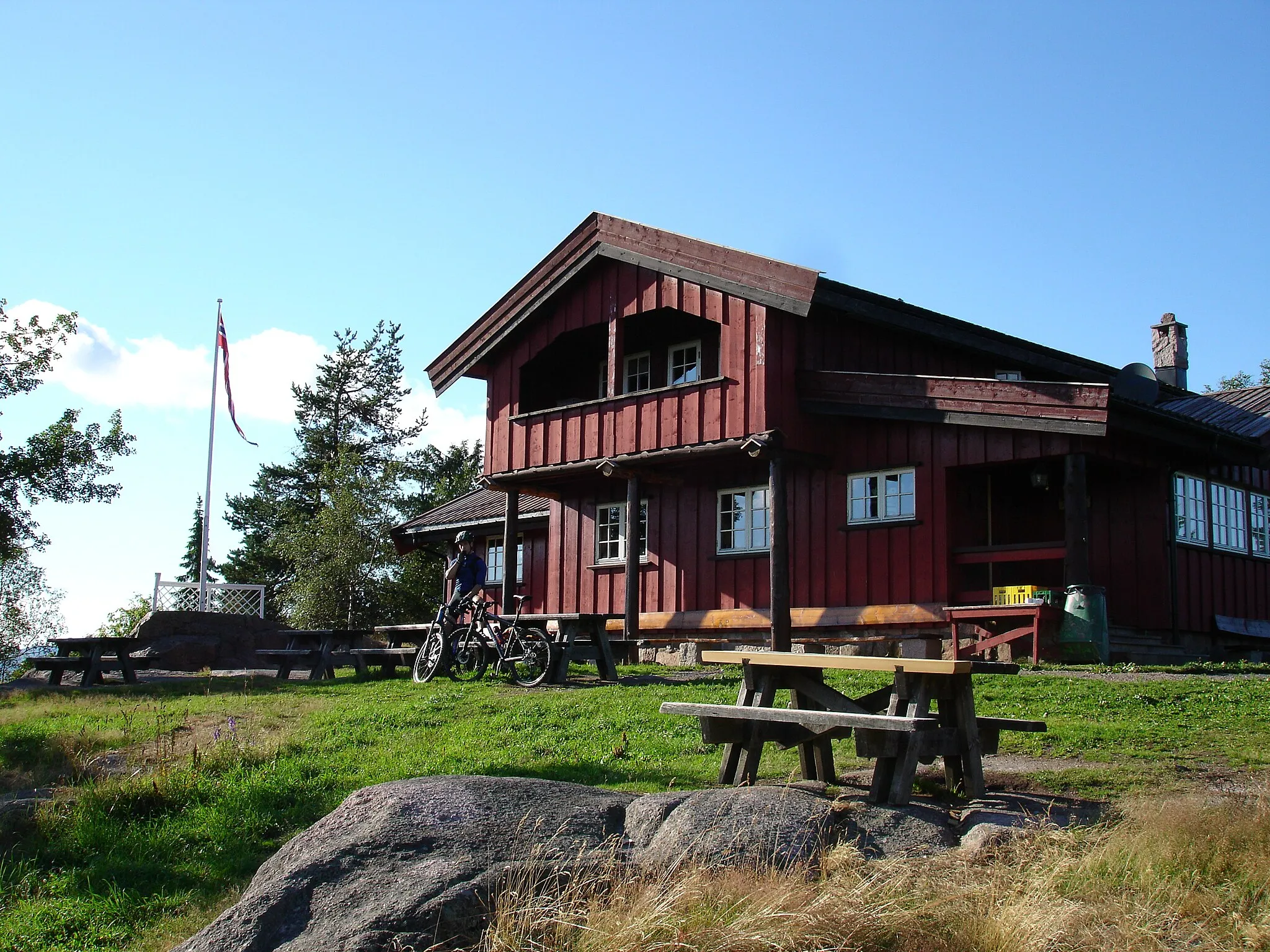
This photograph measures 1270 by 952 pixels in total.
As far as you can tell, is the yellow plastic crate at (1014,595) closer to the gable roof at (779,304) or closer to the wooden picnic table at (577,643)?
the gable roof at (779,304)

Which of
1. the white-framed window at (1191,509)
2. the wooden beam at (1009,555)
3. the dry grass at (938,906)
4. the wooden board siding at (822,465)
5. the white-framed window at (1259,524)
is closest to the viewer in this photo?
the dry grass at (938,906)

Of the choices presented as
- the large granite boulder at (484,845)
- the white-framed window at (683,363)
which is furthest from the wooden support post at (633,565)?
the large granite boulder at (484,845)

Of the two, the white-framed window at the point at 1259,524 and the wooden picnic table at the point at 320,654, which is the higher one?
the white-framed window at the point at 1259,524

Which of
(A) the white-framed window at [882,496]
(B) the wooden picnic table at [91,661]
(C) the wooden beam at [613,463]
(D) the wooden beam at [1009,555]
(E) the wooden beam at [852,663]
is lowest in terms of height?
(B) the wooden picnic table at [91,661]

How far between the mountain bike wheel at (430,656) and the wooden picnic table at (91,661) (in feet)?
14.3

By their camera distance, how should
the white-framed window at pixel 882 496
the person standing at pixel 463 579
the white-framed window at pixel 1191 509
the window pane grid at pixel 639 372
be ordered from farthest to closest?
the window pane grid at pixel 639 372 < the white-framed window at pixel 882 496 < the white-framed window at pixel 1191 509 < the person standing at pixel 463 579

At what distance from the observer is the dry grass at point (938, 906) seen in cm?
485

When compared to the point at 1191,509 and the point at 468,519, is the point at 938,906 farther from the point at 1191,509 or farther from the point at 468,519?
the point at 468,519

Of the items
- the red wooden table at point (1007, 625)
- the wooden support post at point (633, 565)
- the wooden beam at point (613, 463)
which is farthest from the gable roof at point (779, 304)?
the wooden support post at point (633, 565)

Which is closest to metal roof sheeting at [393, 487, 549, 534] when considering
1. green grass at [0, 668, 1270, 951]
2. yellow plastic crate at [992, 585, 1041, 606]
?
yellow plastic crate at [992, 585, 1041, 606]

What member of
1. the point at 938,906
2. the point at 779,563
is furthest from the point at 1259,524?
the point at 938,906

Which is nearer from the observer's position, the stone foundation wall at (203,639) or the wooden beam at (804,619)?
the wooden beam at (804,619)

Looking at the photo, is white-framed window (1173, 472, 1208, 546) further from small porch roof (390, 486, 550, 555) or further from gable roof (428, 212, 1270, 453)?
small porch roof (390, 486, 550, 555)

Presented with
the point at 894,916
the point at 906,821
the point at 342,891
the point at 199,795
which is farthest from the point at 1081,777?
the point at 199,795
